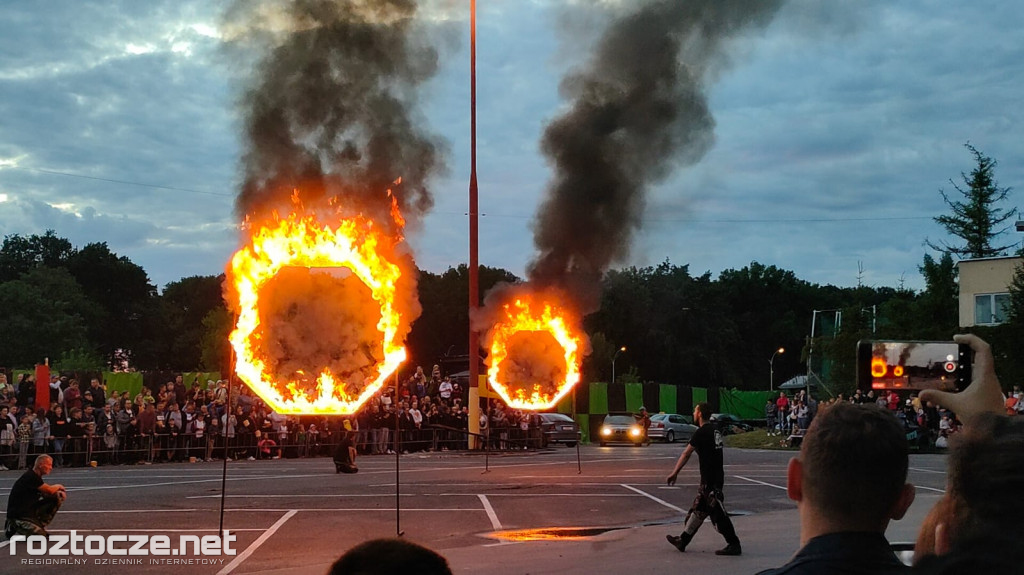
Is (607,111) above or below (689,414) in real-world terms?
above

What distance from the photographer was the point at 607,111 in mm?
31234

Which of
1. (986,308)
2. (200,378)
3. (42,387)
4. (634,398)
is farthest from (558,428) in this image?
(986,308)

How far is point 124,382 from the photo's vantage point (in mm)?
32188

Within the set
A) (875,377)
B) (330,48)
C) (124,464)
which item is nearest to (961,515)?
(875,377)

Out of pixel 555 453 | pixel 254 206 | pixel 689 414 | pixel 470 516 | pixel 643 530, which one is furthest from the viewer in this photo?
pixel 689 414

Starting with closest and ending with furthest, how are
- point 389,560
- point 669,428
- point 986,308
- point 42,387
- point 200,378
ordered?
1. point 389,560
2. point 42,387
3. point 200,378
4. point 669,428
5. point 986,308

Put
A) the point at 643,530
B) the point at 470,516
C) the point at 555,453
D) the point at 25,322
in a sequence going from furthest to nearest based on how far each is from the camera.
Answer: the point at 25,322 < the point at 555,453 < the point at 470,516 < the point at 643,530

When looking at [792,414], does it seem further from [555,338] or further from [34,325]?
[34,325]

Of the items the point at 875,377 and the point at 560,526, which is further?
the point at 560,526

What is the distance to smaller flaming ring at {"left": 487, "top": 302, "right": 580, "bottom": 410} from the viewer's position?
2969cm

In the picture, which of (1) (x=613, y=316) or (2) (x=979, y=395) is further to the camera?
(1) (x=613, y=316)

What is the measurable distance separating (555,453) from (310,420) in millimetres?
8273

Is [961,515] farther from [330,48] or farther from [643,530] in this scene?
[330,48]

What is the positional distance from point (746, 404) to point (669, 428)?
22252mm
